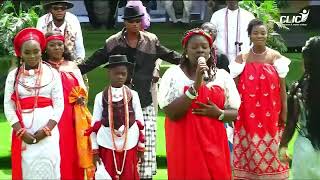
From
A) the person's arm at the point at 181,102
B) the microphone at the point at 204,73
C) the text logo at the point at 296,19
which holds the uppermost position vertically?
the text logo at the point at 296,19

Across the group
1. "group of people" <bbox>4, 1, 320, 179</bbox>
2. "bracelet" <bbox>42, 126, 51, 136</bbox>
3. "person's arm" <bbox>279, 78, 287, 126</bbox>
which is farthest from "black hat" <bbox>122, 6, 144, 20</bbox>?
"bracelet" <bbox>42, 126, 51, 136</bbox>

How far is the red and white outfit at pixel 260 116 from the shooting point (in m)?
7.46

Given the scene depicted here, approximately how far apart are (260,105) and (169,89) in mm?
1941

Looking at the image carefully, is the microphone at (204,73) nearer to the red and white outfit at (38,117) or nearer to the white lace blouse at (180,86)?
the white lace blouse at (180,86)

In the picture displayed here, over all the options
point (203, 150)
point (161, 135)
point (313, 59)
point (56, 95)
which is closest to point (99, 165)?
point (56, 95)

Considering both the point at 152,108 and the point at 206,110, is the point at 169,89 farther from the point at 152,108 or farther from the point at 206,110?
the point at 152,108

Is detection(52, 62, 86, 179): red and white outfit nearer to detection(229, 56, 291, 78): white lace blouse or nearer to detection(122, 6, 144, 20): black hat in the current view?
detection(122, 6, 144, 20): black hat

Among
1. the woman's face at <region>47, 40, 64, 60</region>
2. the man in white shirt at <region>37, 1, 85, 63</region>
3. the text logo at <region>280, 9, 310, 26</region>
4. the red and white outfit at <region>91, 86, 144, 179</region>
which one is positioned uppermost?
the text logo at <region>280, 9, 310, 26</region>

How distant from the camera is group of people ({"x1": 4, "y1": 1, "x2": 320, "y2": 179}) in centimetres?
561

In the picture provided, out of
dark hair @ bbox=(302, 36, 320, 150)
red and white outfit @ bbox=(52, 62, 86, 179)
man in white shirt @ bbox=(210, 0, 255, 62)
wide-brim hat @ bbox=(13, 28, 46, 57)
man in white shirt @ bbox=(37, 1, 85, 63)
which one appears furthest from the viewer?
man in white shirt @ bbox=(210, 0, 255, 62)

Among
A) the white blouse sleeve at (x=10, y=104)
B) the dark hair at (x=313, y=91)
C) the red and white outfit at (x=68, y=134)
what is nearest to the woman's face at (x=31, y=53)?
the white blouse sleeve at (x=10, y=104)

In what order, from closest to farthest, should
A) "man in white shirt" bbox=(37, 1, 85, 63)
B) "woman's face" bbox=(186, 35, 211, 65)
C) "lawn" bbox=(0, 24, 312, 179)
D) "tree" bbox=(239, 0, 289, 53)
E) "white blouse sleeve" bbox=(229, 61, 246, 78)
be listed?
"woman's face" bbox=(186, 35, 211, 65) → "white blouse sleeve" bbox=(229, 61, 246, 78) → "man in white shirt" bbox=(37, 1, 85, 63) → "lawn" bbox=(0, 24, 312, 179) → "tree" bbox=(239, 0, 289, 53)

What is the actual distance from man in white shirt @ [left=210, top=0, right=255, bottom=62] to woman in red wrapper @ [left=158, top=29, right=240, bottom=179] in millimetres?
3193

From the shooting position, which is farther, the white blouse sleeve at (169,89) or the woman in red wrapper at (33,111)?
the woman in red wrapper at (33,111)
